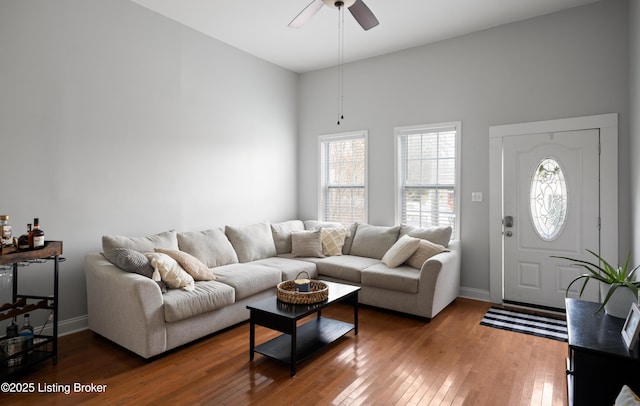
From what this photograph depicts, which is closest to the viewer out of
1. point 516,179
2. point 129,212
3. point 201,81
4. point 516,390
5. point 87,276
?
point 516,390

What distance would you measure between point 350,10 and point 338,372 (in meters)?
2.83

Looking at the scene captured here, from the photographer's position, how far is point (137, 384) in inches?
97.8

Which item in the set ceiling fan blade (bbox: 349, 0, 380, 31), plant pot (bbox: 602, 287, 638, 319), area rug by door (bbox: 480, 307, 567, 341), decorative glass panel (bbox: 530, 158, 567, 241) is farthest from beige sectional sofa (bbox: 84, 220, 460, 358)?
ceiling fan blade (bbox: 349, 0, 380, 31)

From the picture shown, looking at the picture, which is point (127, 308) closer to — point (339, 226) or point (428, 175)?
point (339, 226)

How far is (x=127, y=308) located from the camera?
2.84 meters

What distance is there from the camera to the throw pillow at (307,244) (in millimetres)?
4715

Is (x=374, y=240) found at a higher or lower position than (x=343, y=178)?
lower

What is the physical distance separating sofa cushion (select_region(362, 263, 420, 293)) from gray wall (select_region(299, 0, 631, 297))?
1052 mm

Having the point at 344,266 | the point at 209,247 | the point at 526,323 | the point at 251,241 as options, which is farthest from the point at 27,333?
Result: the point at 526,323

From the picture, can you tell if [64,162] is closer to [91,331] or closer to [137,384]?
[91,331]

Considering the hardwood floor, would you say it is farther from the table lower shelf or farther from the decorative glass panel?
the decorative glass panel

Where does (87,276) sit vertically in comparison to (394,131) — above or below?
below

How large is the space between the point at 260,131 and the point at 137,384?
3.65 metres

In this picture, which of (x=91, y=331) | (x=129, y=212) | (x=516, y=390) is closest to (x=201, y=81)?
(x=129, y=212)
